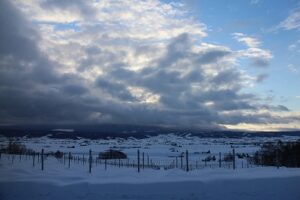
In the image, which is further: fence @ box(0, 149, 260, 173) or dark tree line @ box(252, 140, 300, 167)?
dark tree line @ box(252, 140, 300, 167)

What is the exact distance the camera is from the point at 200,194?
15.8 metres

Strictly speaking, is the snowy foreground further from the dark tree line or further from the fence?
the dark tree line

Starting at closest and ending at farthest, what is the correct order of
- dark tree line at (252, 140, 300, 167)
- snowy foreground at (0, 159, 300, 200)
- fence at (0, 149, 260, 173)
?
snowy foreground at (0, 159, 300, 200) < fence at (0, 149, 260, 173) < dark tree line at (252, 140, 300, 167)

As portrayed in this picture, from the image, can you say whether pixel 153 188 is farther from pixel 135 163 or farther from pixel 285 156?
pixel 135 163

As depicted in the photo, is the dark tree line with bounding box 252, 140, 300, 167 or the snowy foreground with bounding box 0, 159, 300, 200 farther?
the dark tree line with bounding box 252, 140, 300, 167

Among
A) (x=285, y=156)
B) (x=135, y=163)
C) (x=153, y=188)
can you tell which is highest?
(x=153, y=188)

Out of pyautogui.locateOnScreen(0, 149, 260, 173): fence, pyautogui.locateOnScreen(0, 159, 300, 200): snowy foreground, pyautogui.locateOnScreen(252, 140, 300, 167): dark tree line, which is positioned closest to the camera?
pyautogui.locateOnScreen(0, 159, 300, 200): snowy foreground

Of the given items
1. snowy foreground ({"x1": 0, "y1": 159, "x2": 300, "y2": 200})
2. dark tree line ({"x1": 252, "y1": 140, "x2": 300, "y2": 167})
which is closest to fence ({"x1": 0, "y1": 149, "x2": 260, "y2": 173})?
dark tree line ({"x1": 252, "y1": 140, "x2": 300, "y2": 167})

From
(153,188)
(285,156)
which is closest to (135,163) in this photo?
(285,156)

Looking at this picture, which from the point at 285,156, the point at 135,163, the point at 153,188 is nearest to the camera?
the point at 153,188

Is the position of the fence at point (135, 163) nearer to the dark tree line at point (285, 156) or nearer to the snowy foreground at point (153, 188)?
the dark tree line at point (285, 156)

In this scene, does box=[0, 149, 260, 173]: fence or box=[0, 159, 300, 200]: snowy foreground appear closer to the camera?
box=[0, 159, 300, 200]: snowy foreground

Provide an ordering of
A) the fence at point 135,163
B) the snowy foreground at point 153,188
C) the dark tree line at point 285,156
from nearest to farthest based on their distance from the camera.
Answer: the snowy foreground at point 153,188
the fence at point 135,163
the dark tree line at point 285,156

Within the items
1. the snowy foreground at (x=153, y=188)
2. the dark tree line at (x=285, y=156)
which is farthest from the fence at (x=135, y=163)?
the snowy foreground at (x=153, y=188)
